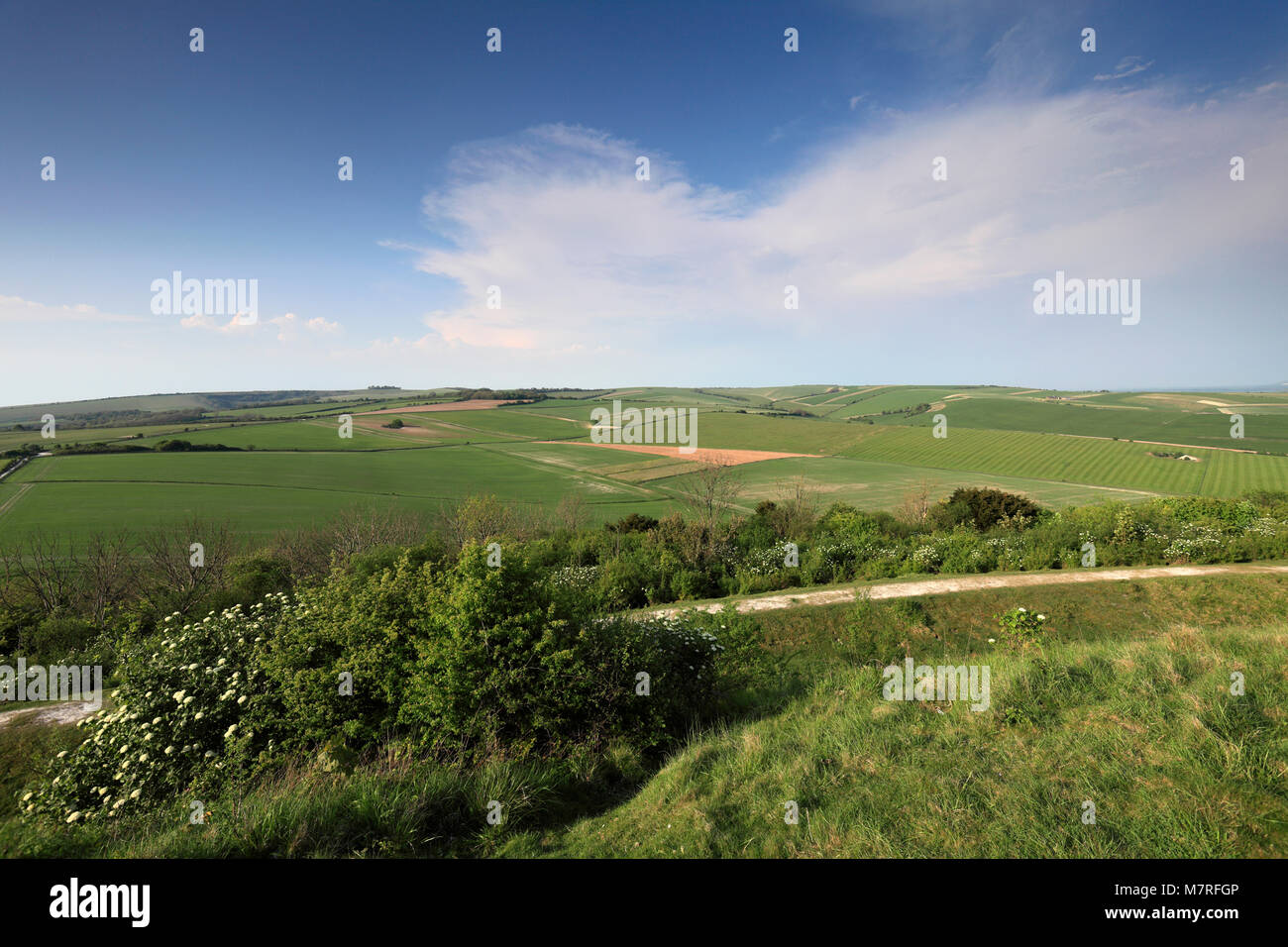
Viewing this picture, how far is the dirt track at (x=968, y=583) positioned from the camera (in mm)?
18938

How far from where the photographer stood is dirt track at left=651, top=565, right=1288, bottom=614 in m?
18.9

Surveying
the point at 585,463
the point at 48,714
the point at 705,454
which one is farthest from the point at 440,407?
the point at 48,714

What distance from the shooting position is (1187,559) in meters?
22.2

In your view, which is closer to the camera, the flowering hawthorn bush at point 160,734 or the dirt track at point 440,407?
the flowering hawthorn bush at point 160,734

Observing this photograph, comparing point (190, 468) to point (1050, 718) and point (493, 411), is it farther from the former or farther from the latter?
point (1050, 718)

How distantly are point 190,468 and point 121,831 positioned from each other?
2900 inches

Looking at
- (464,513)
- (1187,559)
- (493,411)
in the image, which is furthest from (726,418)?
(1187,559)

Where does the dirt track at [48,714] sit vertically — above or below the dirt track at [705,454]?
below

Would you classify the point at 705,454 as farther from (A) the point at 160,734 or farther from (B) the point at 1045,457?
(A) the point at 160,734

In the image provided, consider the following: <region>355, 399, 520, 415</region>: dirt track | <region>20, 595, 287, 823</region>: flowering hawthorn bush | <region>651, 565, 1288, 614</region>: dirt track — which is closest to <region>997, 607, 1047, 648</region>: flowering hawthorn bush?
<region>651, 565, 1288, 614</region>: dirt track

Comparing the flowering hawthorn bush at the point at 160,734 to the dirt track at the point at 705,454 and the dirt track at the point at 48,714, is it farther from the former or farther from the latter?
the dirt track at the point at 705,454

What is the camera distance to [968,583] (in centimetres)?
1984

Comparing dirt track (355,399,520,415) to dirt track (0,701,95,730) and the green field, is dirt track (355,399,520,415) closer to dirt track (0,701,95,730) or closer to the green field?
the green field

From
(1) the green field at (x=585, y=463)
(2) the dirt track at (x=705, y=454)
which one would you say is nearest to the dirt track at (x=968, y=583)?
(1) the green field at (x=585, y=463)
